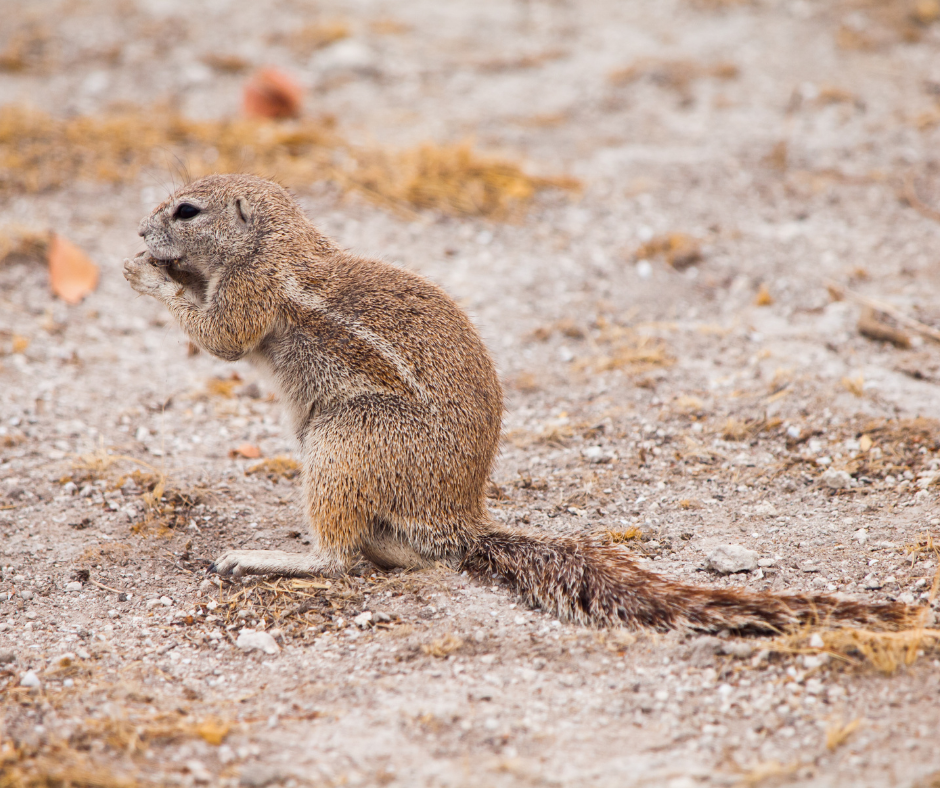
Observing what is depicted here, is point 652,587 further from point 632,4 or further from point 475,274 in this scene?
point 632,4

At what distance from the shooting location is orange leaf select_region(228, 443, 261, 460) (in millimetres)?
4949

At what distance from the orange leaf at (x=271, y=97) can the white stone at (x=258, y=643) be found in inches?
222

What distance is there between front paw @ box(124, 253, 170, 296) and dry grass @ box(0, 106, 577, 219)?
9.13 feet

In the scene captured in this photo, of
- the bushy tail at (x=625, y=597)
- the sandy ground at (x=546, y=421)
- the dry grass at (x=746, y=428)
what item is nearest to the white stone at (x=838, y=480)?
the sandy ground at (x=546, y=421)

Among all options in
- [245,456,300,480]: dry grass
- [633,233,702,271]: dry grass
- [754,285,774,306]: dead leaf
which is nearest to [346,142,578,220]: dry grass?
[633,233,702,271]: dry grass

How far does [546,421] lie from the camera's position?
5156mm

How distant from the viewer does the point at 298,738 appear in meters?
2.91

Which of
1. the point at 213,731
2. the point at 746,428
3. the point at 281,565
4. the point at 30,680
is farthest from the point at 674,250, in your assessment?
the point at 30,680

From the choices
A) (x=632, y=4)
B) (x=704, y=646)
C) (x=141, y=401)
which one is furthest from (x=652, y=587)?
(x=632, y=4)

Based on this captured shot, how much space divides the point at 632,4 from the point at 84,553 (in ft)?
27.3

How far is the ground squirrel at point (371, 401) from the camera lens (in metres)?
3.64

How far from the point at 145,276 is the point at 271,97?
4.22m

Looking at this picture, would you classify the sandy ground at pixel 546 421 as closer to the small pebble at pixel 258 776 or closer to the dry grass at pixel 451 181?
the small pebble at pixel 258 776

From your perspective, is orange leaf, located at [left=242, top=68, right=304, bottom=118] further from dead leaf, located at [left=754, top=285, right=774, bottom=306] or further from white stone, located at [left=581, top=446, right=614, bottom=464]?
white stone, located at [left=581, top=446, right=614, bottom=464]
